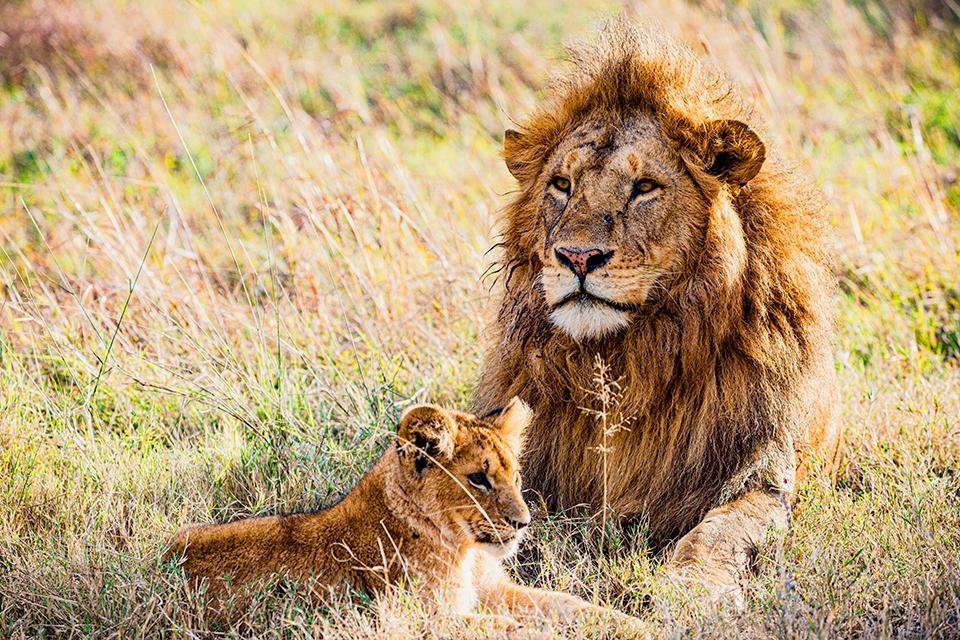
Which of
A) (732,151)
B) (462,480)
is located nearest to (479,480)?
(462,480)

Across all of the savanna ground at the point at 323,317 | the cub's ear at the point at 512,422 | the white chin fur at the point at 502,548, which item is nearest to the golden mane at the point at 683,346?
the savanna ground at the point at 323,317

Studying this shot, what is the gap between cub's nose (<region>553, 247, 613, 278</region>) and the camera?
12.6ft

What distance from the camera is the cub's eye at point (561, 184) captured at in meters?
4.22

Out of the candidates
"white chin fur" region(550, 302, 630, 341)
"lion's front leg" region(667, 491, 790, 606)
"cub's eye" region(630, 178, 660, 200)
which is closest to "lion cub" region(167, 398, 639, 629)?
"lion's front leg" region(667, 491, 790, 606)

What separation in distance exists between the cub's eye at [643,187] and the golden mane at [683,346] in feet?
0.64

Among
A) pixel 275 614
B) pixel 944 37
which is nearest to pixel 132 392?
pixel 275 614

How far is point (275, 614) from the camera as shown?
3.46 m

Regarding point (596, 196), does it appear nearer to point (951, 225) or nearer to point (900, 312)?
point (900, 312)

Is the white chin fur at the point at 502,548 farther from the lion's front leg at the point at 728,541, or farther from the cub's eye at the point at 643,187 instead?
the cub's eye at the point at 643,187

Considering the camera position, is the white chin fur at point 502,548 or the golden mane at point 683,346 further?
the golden mane at point 683,346

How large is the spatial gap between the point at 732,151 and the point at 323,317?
2259 mm

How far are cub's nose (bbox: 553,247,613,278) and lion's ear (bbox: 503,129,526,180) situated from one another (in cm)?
69

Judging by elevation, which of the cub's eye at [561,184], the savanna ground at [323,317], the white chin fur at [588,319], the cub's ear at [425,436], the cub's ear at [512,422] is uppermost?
the cub's eye at [561,184]

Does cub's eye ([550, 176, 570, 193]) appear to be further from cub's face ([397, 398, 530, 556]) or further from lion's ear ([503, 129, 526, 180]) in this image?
cub's face ([397, 398, 530, 556])
